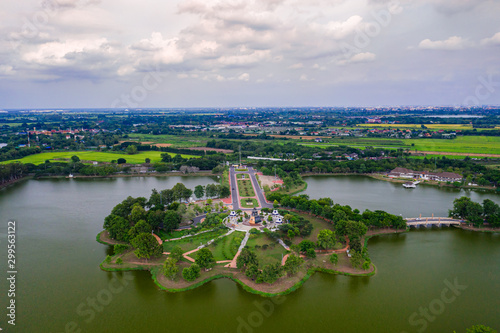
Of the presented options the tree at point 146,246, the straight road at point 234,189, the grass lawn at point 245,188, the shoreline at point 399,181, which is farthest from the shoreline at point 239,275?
the shoreline at point 399,181

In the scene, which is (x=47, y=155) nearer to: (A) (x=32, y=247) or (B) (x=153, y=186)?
(B) (x=153, y=186)

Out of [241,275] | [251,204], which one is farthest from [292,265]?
[251,204]

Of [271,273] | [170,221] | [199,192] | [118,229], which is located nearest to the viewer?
[271,273]

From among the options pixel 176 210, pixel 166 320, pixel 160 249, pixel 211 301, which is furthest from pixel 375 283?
pixel 176 210

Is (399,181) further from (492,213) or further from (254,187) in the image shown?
(254,187)

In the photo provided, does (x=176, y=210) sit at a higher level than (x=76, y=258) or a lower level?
higher
